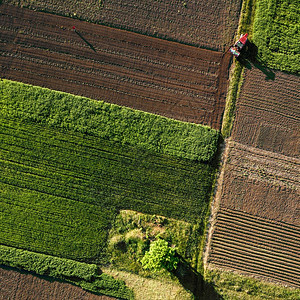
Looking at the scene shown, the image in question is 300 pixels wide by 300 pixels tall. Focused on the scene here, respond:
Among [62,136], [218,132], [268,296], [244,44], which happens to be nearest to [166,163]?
[218,132]

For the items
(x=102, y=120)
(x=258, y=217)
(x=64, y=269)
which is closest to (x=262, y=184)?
(x=258, y=217)

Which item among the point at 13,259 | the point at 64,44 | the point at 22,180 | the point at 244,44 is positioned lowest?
the point at 13,259

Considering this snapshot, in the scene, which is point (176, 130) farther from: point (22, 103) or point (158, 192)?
point (22, 103)

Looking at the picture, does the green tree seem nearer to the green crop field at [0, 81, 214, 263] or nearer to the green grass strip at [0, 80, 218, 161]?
the green crop field at [0, 81, 214, 263]

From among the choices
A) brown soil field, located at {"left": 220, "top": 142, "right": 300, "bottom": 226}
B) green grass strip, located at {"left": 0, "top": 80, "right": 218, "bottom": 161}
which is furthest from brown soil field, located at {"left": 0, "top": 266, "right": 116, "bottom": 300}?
brown soil field, located at {"left": 220, "top": 142, "right": 300, "bottom": 226}

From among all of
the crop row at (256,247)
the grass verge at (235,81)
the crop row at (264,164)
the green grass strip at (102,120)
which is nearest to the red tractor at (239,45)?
the grass verge at (235,81)

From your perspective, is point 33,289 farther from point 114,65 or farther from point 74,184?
point 114,65
